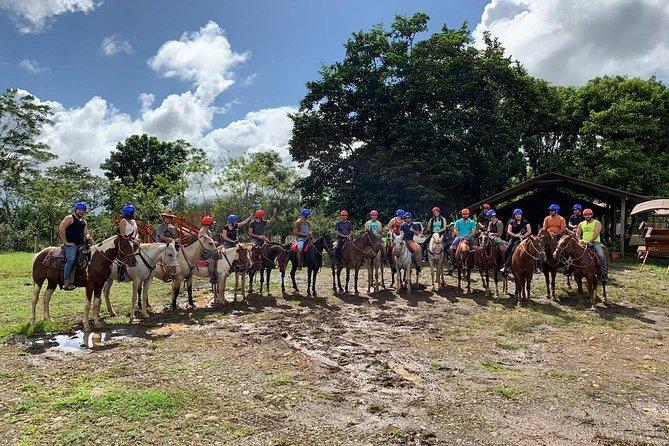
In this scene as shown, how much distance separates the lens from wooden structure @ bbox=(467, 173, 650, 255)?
1991cm

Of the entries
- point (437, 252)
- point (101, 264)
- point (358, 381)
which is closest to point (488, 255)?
point (437, 252)

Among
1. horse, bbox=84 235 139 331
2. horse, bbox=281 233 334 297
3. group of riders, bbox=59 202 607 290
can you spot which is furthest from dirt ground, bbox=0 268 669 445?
horse, bbox=281 233 334 297

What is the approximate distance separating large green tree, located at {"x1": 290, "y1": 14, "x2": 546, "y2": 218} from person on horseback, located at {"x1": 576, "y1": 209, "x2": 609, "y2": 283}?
13.0 m

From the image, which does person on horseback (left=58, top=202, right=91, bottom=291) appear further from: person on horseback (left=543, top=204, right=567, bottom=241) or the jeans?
person on horseback (left=543, top=204, right=567, bottom=241)

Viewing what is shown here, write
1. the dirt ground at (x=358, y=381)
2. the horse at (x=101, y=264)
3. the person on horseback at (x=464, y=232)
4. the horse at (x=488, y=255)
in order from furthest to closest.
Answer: the person on horseback at (x=464, y=232), the horse at (x=488, y=255), the horse at (x=101, y=264), the dirt ground at (x=358, y=381)

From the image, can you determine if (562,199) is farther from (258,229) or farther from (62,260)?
(62,260)

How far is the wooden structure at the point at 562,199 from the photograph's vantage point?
65.3 ft

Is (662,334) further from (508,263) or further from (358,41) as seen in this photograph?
(358,41)

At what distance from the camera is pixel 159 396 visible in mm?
5090

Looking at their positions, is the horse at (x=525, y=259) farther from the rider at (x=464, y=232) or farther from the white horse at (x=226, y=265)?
the white horse at (x=226, y=265)

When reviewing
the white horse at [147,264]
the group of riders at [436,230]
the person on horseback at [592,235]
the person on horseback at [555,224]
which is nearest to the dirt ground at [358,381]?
the white horse at [147,264]

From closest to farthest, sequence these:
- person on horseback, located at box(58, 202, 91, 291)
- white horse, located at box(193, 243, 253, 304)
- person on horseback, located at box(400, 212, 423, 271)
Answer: person on horseback, located at box(58, 202, 91, 291)
white horse, located at box(193, 243, 253, 304)
person on horseback, located at box(400, 212, 423, 271)

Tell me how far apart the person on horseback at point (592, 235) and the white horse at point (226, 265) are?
935cm

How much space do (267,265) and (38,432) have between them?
9.34 meters
